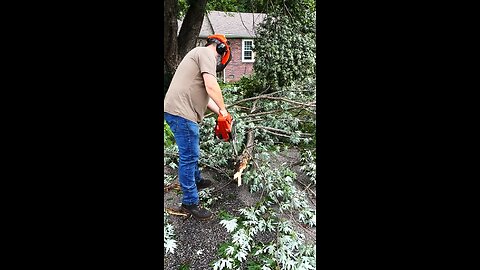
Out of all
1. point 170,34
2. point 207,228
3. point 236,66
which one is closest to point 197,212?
point 207,228

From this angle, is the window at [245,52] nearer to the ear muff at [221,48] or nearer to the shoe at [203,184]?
the shoe at [203,184]

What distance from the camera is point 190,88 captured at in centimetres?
336

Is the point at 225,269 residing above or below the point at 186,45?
below

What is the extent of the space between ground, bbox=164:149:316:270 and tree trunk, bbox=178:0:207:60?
534 centimetres

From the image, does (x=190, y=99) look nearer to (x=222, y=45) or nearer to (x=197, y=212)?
(x=222, y=45)

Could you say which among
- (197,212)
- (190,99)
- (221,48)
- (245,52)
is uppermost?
(245,52)

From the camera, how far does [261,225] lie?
132 inches

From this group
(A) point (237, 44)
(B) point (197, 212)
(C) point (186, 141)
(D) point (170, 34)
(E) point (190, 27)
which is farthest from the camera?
(A) point (237, 44)

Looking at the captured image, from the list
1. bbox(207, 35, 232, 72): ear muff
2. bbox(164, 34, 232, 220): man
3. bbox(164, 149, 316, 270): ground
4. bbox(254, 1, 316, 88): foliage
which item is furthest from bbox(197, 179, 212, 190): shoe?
bbox(254, 1, 316, 88): foliage

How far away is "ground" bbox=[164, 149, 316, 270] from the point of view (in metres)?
3.00

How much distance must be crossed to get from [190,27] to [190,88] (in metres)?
6.26
